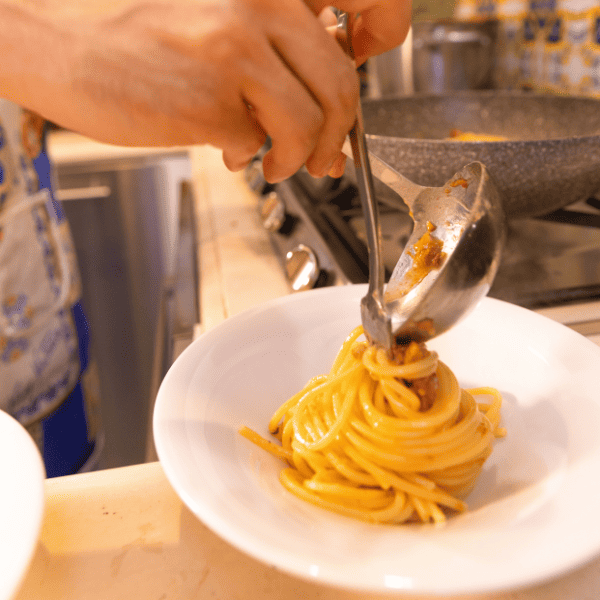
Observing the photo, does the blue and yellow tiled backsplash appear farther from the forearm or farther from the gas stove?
the forearm

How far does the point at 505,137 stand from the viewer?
3.70ft

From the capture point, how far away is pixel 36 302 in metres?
1.17

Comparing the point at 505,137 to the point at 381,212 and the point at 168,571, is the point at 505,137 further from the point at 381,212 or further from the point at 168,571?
the point at 168,571

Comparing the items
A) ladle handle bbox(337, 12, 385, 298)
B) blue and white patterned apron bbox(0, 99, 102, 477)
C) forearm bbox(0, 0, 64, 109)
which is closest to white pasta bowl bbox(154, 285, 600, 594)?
ladle handle bbox(337, 12, 385, 298)

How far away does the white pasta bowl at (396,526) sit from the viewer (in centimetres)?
33

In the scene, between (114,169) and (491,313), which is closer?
(491,313)

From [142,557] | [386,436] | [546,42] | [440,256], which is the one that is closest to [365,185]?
[440,256]

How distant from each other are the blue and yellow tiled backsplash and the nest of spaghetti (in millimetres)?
1265

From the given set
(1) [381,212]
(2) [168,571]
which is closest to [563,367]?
(2) [168,571]

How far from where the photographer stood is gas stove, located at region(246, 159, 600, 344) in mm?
771

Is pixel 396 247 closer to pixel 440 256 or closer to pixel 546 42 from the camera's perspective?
pixel 440 256

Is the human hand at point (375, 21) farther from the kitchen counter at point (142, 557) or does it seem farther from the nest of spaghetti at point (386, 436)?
the kitchen counter at point (142, 557)

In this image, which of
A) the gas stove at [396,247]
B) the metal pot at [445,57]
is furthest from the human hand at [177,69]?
the metal pot at [445,57]

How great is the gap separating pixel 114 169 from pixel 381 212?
126 cm
